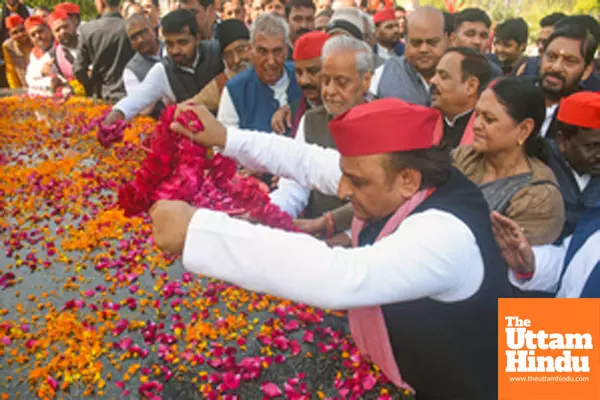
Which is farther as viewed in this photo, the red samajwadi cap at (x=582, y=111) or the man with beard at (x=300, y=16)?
the man with beard at (x=300, y=16)

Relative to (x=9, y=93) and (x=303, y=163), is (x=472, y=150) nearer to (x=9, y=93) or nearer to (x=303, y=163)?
(x=303, y=163)

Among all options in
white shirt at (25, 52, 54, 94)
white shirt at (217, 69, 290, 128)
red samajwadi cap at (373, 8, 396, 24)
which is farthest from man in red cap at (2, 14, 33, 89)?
white shirt at (217, 69, 290, 128)

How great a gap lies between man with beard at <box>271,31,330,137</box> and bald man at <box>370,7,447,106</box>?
0.83 m

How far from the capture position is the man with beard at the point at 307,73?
3369 millimetres

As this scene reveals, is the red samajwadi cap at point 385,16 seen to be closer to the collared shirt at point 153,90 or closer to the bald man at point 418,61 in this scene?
the bald man at point 418,61

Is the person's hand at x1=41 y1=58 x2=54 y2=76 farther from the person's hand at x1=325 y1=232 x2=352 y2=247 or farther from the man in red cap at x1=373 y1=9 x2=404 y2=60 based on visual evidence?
the person's hand at x1=325 y1=232 x2=352 y2=247

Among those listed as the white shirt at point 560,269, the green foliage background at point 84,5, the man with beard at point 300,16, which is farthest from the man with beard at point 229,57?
the green foliage background at point 84,5

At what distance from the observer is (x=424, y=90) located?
420 cm

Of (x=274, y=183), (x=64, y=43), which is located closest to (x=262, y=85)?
(x=274, y=183)

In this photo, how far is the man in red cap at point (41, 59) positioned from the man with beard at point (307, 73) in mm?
4771

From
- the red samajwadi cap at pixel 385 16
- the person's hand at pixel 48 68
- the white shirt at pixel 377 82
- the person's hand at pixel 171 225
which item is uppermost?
the red samajwadi cap at pixel 385 16

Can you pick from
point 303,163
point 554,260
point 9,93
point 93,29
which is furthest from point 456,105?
point 9,93

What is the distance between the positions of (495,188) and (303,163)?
106 cm

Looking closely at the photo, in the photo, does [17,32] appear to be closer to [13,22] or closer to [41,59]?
[13,22]
